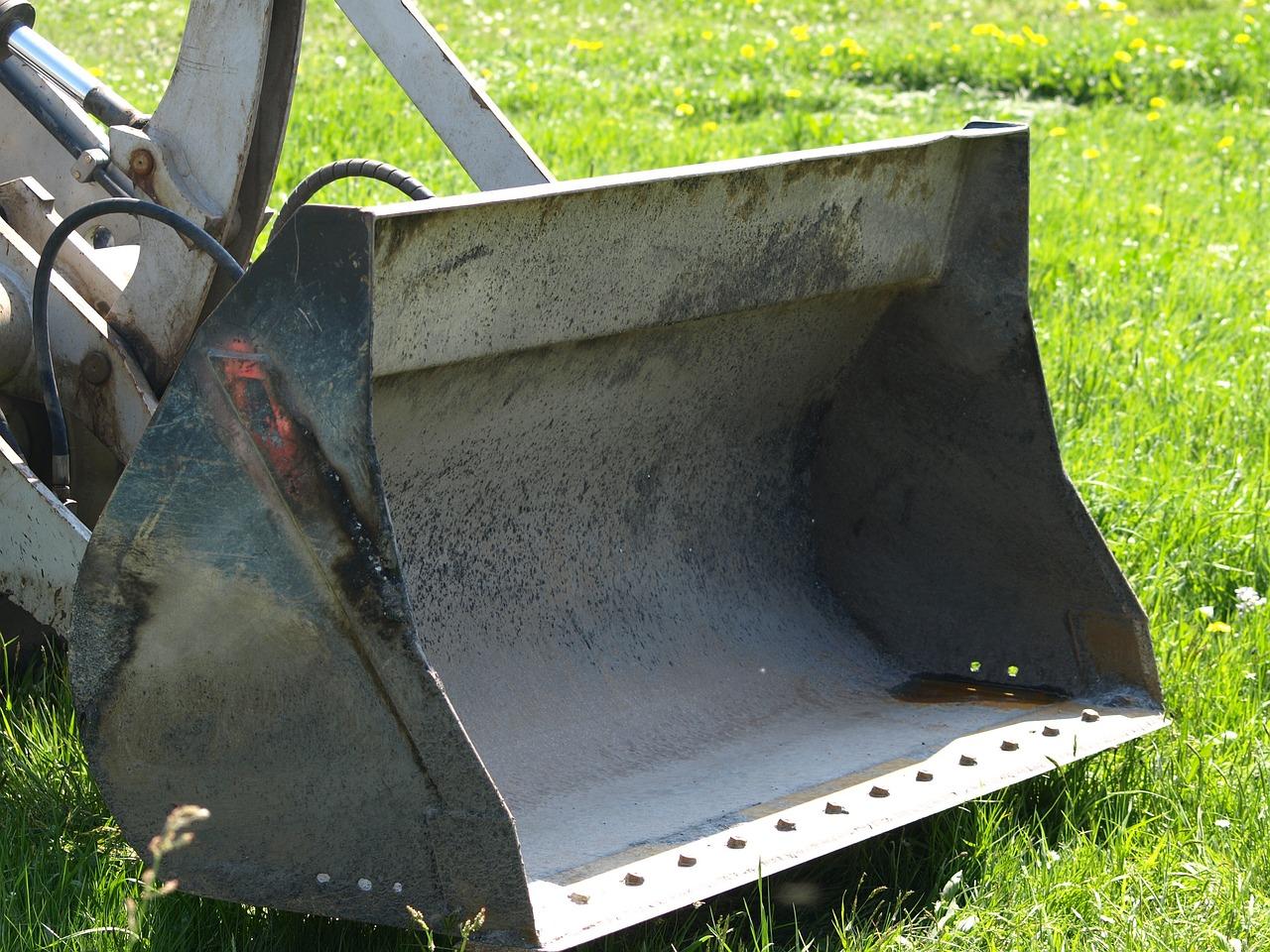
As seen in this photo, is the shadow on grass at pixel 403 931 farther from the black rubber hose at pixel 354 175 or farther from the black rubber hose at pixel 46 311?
the black rubber hose at pixel 354 175

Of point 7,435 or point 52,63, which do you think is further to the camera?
point 52,63

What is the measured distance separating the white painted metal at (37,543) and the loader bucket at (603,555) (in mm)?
473

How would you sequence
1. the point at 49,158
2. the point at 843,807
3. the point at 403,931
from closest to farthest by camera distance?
the point at 403,931
the point at 843,807
the point at 49,158

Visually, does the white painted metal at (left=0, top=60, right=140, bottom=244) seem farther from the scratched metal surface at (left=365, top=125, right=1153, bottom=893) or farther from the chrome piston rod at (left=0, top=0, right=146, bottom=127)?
the scratched metal surface at (left=365, top=125, right=1153, bottom=893)

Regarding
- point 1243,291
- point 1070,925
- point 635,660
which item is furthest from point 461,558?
point 1243,291

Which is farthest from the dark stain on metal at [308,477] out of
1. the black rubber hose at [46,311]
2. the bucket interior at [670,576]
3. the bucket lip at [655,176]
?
the black rubber hose at [46,311]

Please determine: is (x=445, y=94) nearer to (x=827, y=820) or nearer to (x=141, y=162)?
(x=141, y=162)

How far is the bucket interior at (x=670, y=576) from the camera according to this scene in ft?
7.53

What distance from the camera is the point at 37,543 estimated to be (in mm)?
2371

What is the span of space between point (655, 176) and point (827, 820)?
88 centimetres

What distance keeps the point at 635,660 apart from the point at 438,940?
70 cm

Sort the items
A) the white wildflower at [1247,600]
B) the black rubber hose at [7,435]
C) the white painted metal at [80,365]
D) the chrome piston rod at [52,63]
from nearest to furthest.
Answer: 1. the black rubber hose at [7,435]
2. the white painted metal at [80,365]
3. the chrome piston rod at [52,63]
4. the white wildflower at [1247,600]

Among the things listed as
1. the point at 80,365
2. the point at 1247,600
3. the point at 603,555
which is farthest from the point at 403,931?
the point at 1247,600

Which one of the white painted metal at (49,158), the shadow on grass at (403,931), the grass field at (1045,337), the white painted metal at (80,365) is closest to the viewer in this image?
the shadow on grass at (403,931)
